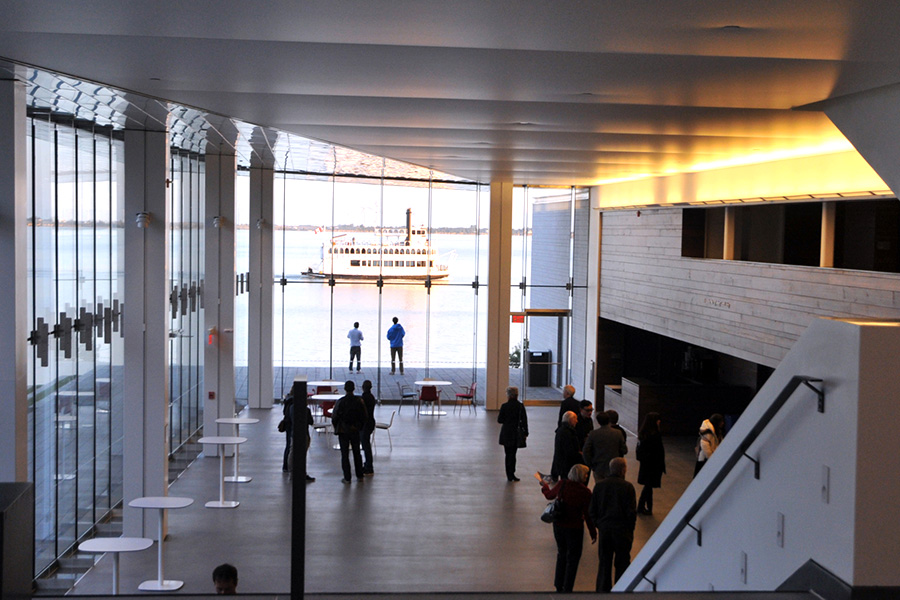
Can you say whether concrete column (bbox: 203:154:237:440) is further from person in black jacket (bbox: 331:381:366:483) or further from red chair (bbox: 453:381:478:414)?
red chair (bbox: 453:381:478:414)

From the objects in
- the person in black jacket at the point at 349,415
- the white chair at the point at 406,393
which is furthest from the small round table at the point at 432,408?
the person in black jacket at the point at 349,415

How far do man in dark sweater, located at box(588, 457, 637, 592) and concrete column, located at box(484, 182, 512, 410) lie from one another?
11.4m

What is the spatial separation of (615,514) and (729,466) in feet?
7.70

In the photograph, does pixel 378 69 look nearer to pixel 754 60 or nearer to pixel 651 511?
pixel 754 60

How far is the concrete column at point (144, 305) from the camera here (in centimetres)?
977

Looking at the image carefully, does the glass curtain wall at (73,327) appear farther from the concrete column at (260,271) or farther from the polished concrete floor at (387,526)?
the concrete column at (260,271)

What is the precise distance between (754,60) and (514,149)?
6159 millimetres

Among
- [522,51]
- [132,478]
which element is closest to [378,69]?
[522,51]

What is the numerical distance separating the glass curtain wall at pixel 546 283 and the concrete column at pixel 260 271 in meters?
5.50

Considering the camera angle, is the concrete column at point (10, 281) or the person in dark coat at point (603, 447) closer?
the concrete column at point (10, 281)

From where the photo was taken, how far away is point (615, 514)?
7.47 m

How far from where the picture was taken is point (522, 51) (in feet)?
16.8

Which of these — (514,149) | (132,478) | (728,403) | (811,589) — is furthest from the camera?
(728,403)

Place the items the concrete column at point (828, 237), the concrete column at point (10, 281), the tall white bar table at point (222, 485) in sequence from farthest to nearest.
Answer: the tall white bar table at point (222, 485), the concrete column at point (828, 237), the concrete column at point (10, 281)
